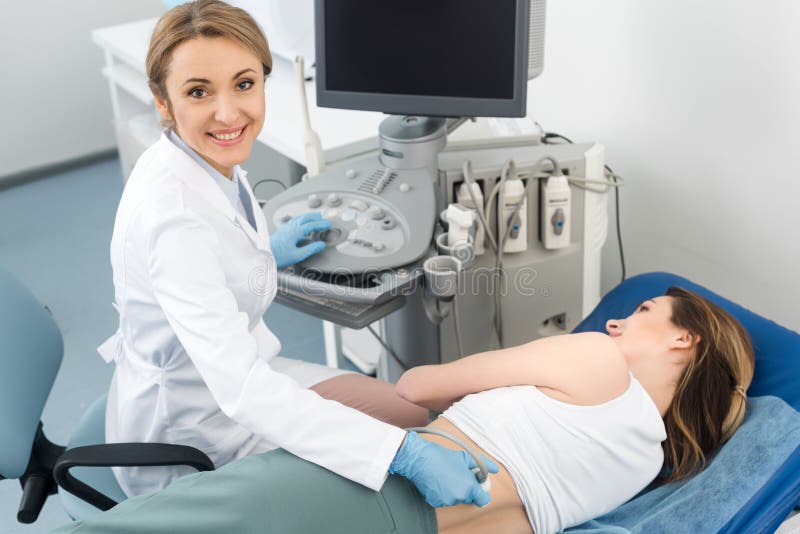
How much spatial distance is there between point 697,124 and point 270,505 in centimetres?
143

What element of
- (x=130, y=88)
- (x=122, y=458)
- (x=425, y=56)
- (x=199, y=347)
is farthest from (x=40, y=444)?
(x=130, y=88)

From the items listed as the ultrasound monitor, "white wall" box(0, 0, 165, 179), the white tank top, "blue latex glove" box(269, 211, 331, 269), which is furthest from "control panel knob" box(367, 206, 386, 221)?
"white wall" box(0, 0, 165, 179)

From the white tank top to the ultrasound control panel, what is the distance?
39 centimetres

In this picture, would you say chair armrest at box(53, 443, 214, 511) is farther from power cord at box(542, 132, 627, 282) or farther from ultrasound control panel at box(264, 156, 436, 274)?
power cord at box(542, 132, 627, 282)

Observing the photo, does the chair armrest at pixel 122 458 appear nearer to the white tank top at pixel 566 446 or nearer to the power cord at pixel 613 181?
the white tank top at pixel 566 446

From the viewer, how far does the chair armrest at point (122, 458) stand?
1.43 meters

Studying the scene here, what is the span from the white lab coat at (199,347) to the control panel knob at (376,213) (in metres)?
0.28

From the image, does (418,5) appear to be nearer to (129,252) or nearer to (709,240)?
(129,252)

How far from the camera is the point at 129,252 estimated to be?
1.42 metres

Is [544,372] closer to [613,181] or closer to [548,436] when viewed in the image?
[548,436]

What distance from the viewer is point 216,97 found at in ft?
4.67

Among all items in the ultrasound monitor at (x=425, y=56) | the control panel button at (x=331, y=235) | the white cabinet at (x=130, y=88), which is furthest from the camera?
the white cabinet at (x=130, y=88)

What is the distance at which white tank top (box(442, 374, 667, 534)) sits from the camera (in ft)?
4.88

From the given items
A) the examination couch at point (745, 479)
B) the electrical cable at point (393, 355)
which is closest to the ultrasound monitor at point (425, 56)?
the electrical cable at point (393, 355)
